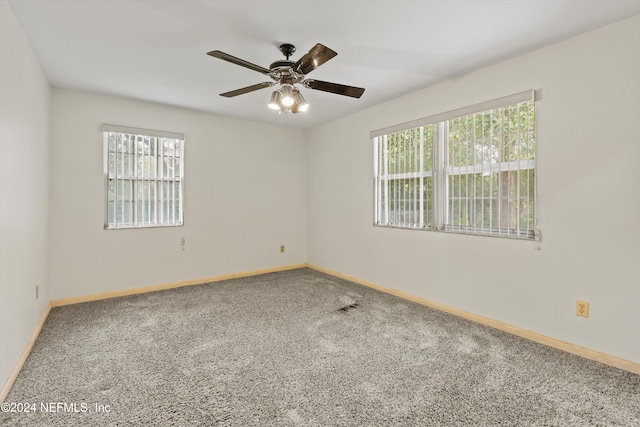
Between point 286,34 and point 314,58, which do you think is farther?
point 286,34

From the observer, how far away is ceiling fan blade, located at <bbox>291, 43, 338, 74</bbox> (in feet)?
6.10

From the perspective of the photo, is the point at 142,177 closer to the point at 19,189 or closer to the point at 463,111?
the point at 19,189

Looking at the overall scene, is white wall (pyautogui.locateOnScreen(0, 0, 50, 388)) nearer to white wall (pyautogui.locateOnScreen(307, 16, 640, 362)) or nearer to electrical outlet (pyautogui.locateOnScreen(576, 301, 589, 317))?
white wall (pyautogui.locateOnScreen(307, 16, 640, 362))

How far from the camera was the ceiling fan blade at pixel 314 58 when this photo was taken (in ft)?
6.10

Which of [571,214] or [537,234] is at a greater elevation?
[571,214]

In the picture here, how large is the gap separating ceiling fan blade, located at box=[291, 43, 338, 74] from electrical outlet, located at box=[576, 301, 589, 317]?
2.54m

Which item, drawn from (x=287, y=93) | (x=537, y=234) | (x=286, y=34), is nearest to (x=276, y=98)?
(x=287, y=93)

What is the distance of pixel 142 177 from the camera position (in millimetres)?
3908

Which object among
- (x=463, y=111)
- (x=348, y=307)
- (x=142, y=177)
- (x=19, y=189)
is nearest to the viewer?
(x=19, y=189)

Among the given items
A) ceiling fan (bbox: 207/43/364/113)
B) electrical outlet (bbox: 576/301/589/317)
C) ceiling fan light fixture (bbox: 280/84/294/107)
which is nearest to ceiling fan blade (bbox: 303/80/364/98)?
ceiling fan (bbox: 207/43/364/113)

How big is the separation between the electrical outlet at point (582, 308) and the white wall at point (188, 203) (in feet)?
12.3

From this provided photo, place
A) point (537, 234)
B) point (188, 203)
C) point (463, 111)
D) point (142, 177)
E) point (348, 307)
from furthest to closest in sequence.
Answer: point (188, 203)
point (142, 177)
point (348, 307)
point (463, 111)
point (537, 234)

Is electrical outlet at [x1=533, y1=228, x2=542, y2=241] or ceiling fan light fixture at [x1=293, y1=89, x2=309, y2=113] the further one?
electrical outlet at [x1=533, y1=228, x2=542, y2=241]

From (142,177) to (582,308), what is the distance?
461 centimetres
